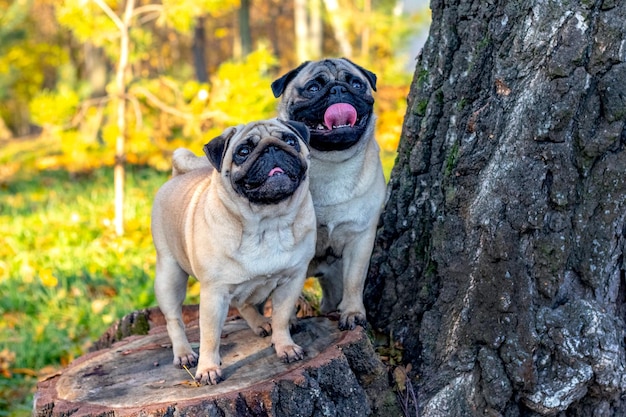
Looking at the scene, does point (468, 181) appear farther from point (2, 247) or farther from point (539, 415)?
point (2, 247)

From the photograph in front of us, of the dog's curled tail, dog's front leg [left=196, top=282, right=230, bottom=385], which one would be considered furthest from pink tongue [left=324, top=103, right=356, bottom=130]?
dog's front leg [left=196, top=282, right=230, bottom=385]

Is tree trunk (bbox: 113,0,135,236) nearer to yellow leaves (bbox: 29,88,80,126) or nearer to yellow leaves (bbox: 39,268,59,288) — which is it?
yellow leaves (bbox: 29,88,80,126)

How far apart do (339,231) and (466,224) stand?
71 centimetres

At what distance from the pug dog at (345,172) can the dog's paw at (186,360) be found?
75 centimetres

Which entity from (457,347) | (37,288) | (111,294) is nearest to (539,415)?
(457,347)

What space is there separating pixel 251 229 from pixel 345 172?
69cm

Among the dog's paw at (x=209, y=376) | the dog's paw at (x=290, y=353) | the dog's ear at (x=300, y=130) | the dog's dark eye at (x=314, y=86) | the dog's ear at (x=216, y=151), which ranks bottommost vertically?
the dog's paw at (x=209, y=376)

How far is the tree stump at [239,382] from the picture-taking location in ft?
9.39

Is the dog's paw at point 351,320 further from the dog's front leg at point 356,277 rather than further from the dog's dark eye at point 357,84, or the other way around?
the dog's dark eye at point 357,84

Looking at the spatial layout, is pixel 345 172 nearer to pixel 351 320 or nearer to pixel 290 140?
pixel 290 140

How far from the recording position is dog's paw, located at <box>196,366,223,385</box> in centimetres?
303

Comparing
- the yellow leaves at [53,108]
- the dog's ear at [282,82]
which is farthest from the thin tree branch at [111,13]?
the dog's ear at [282,82]

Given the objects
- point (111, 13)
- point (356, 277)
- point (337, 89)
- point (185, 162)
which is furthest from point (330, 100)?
point (111, 13)

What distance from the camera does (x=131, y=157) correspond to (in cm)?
1095
